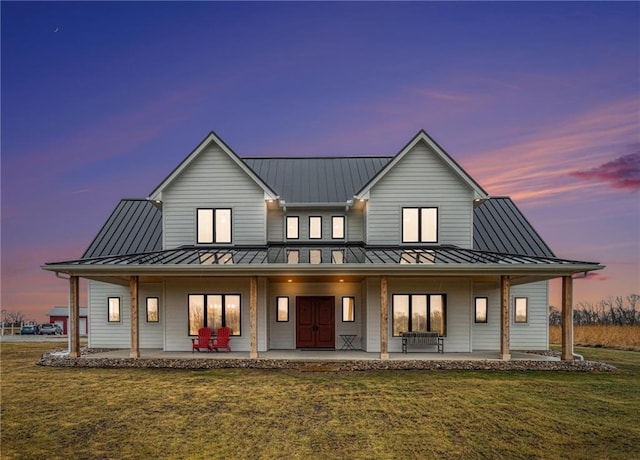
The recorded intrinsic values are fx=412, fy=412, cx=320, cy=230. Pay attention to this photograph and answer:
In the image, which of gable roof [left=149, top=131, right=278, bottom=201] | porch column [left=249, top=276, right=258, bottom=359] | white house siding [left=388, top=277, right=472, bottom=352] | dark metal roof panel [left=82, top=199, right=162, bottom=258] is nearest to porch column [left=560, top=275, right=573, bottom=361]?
white house siding [left=388, top=277, right=472, bottom=352]

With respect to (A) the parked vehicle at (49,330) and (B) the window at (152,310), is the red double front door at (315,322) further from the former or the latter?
(A) the parked vehicle at (49,330)

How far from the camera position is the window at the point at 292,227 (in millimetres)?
20141

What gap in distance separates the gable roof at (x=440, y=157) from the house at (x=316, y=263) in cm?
5

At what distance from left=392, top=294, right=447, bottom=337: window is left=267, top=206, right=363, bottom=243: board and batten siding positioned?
3903 mm

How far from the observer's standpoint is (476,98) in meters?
25.3

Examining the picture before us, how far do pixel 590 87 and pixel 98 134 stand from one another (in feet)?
91.7

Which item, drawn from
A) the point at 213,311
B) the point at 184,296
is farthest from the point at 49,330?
the point at 213,311

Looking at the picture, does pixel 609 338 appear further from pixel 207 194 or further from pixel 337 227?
pixel 207 194

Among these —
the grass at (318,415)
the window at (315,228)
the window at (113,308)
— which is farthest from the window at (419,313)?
the window at (113,308)

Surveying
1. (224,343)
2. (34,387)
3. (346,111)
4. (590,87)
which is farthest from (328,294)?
(590,87)

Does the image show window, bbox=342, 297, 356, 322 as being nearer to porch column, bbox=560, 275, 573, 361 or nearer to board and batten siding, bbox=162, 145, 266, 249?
board and batten siding, bbox=162, 145, 266, 249

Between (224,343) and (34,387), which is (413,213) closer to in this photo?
(224,343)

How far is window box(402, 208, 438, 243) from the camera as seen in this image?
18.8 meters

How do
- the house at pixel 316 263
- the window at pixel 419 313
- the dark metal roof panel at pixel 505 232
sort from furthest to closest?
the dark metal roof panel at pixel 505 232, the window at pixel 419 313, the house at pixel 316 263
